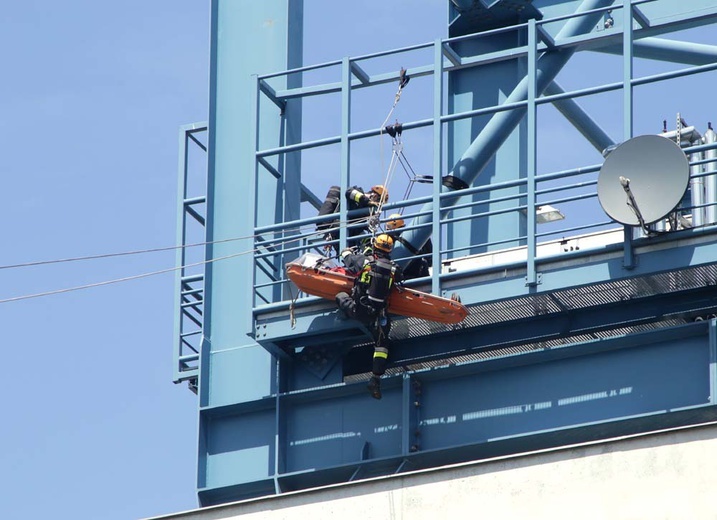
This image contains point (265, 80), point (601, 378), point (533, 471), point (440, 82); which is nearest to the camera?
point (533, 471)

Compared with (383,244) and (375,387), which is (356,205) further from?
(375,387)

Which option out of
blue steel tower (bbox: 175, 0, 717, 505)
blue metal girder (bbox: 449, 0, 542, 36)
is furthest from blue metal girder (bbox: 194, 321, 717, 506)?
blue metal girder (bbox: 449, 0, 542, 36)

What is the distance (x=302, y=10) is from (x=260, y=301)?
12.9 feet

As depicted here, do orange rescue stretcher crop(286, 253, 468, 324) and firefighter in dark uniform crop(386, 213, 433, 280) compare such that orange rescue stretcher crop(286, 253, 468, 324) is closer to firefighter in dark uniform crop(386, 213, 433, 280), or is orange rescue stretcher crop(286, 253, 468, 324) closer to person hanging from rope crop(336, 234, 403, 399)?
person hanging from rope crop(336, 234, 403, 399)

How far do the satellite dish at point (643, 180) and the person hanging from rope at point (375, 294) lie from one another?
250 centimetres

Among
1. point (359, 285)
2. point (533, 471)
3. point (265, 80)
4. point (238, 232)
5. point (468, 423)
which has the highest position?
point (265, 80)

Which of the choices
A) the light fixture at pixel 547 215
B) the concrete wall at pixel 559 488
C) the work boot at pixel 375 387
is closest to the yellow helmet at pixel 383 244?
the work boot at pixel 375 387

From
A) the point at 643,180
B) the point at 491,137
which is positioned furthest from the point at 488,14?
the point at 643,180

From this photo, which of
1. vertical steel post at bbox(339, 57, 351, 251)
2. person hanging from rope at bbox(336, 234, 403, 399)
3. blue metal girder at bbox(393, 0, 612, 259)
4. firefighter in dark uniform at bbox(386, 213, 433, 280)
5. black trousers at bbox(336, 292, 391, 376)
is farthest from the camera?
blue metal girder at bbox(393, 0, 612, 259)

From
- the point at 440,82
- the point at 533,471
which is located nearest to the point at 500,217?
the point at 440,82

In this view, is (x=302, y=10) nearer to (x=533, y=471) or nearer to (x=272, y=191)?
(x=272, y=191)

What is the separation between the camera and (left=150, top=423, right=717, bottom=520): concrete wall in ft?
58.7

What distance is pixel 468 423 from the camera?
68.2 feet

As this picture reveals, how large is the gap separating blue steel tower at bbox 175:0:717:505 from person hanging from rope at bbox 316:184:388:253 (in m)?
0.19
